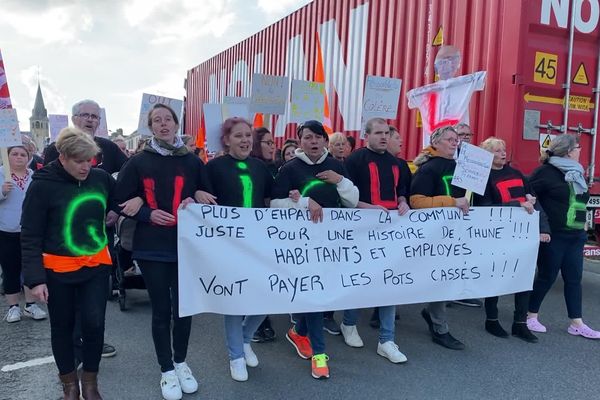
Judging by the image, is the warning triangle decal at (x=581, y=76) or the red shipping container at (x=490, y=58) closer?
the red shipping container at (x=490, y=58)

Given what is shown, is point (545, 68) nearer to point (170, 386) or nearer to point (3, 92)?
point (170, 386)

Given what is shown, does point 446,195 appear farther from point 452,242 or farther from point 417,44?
point 417,44

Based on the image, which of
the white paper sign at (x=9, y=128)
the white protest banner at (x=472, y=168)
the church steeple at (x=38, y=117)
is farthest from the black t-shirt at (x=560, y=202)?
the church steeple at (x=38, y=117)

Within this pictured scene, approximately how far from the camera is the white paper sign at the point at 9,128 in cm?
407

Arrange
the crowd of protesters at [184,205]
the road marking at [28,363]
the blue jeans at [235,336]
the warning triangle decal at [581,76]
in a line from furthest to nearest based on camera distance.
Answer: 1. the warning triangle decal at [581,76]
2. the road marking at [28,363]
3. the blue jeans at [235,336]
4. the crowd of protesters at [184,205]

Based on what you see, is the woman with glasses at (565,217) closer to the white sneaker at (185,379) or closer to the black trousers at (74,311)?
the white sneaker at (185,379)

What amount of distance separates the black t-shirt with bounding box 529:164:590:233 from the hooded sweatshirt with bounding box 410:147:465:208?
39.6 inches

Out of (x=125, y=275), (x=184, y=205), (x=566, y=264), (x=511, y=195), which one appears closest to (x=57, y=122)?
(x=125, y=275)

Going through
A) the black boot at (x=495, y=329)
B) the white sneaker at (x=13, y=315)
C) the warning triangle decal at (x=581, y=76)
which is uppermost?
the warning triangle decal at (x=581, y=76)

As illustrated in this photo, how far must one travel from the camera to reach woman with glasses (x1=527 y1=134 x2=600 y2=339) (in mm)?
4352

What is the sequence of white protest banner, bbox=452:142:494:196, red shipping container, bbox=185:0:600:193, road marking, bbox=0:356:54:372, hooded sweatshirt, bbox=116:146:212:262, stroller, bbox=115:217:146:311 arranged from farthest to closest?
red shipping container, bbox=185:0:600:193 < stroller, bbox=115:217:146:311 < white protest banner, bbox=452:142:494:196 < road marking, bbox=0:356:54:372 < hooded sweatshirt, bbox=116:146:212:262

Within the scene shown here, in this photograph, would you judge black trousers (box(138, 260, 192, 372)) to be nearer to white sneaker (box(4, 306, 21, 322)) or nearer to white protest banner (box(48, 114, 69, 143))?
white sneaker (box(4, 306, 21, 322))

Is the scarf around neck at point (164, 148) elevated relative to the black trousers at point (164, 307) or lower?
elevated

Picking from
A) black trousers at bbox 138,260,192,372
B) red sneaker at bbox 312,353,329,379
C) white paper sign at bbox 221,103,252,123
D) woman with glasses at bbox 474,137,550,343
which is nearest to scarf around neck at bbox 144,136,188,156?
black trousers at bbox 138,260,192,372
